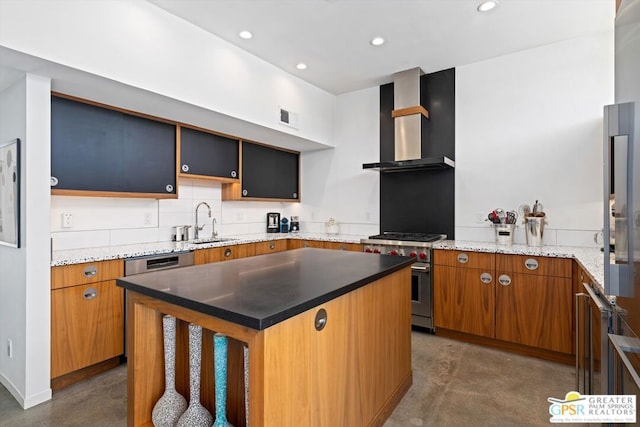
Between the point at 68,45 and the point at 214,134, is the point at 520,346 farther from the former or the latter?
the point at 68,45

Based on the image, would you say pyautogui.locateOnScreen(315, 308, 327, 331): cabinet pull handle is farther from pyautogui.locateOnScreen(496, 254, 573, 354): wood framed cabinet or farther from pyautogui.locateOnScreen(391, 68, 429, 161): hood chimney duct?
pyautogui.locateOnScreen(391, 68, 429, 161): hood chimney duct

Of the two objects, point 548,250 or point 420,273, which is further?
point 420,273

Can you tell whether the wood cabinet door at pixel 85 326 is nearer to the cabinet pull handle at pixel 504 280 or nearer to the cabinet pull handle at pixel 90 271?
the cabinet pull handle at pixel 90 271

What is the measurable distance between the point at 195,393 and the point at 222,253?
2.01m

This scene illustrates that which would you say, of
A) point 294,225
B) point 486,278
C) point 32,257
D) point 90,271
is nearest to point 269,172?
point 294,225

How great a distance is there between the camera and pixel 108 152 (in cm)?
271

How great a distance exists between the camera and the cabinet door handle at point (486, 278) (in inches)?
113

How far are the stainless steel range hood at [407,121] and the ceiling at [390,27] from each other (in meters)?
0.19

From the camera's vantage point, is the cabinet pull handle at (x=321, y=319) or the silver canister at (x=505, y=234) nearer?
the cabinet pull handle at (x=321, y=319)

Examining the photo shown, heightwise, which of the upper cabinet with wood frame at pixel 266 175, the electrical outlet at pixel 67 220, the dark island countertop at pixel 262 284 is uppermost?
the upper cabinet with wood frame at pixel 266 175

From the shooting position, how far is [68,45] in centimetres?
196

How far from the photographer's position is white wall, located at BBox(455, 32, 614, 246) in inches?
115

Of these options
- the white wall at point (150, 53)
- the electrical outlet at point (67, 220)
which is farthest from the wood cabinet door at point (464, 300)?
the electrical outlet at point (67, 220)

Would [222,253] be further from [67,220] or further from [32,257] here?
[32,257]
